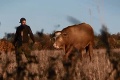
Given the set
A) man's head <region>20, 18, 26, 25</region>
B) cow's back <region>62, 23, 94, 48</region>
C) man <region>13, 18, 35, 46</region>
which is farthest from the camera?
cow's back <region>62, 23, 94, 48</region>

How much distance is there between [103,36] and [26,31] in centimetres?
922

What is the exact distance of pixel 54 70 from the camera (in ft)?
23.8

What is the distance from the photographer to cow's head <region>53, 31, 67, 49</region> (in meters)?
17.7

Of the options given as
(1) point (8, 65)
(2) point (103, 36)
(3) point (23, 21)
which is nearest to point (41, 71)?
(1) point (8, 65)

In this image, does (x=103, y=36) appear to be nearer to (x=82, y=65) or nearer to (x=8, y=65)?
(x=8, y=65)

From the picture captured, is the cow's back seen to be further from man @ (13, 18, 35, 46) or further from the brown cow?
man @ (13, 18, 35, 46)

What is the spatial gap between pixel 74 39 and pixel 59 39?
65 centimetres

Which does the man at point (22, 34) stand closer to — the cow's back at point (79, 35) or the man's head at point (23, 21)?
the man's head at point (23, 21)

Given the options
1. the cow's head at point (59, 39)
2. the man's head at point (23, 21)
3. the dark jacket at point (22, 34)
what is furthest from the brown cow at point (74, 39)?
the man's head at point (23, 21)

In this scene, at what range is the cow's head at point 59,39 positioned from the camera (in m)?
17.7

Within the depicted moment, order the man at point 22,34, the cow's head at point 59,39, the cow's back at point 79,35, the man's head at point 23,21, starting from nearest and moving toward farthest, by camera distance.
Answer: the man's head at point 23,21 → the man at point 22,34 → the cow's head at point 59,39 → the cow's back at point 79,35

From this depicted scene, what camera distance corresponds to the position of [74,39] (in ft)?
58.7

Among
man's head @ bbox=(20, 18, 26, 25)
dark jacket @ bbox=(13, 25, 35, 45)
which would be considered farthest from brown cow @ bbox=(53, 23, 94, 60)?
man's head @ bbox=(20, 18, 26, 25)

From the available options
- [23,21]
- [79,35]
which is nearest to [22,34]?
[23,21]
